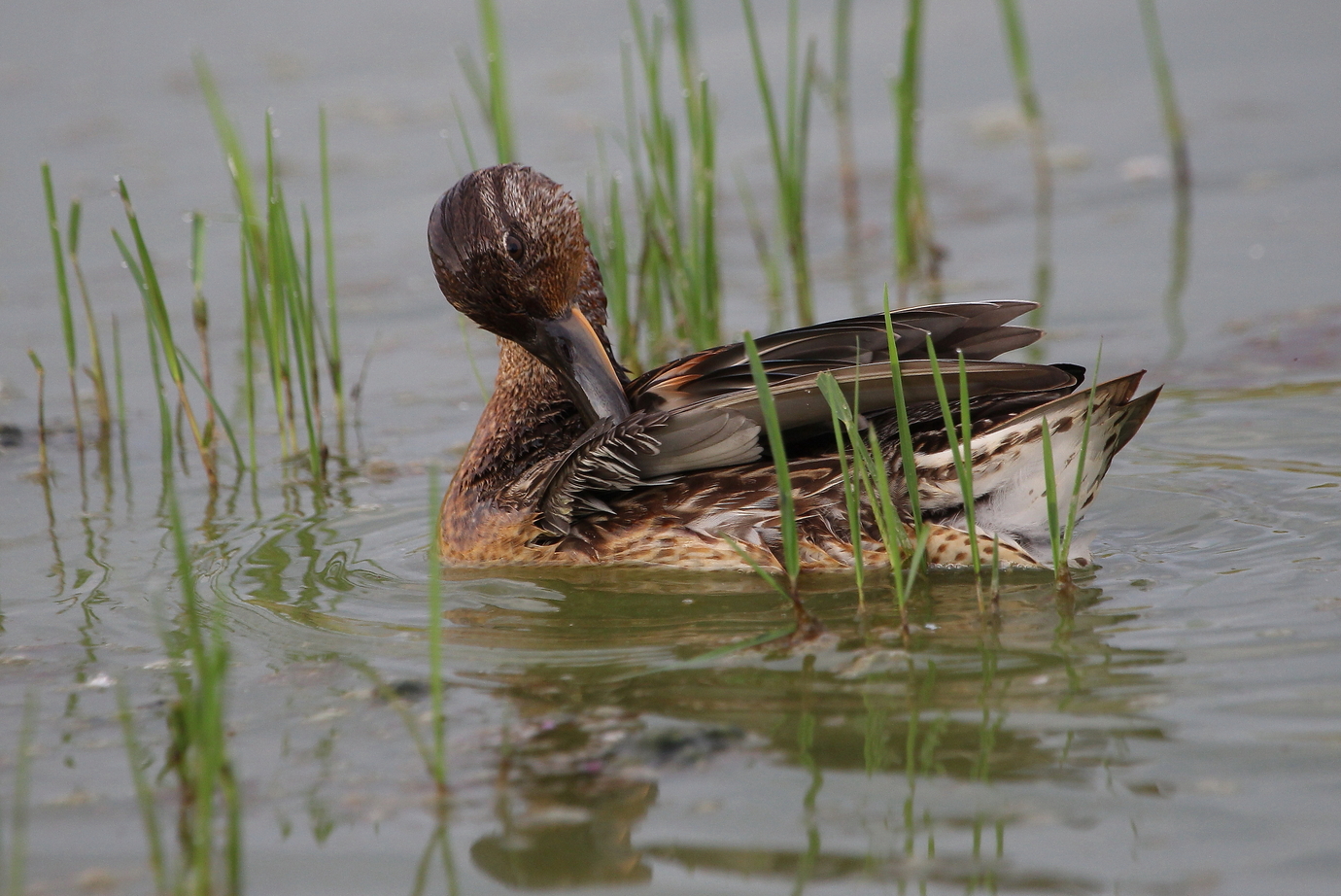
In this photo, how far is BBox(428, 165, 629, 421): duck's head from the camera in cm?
456

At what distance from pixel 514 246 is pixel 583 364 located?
1.36ft

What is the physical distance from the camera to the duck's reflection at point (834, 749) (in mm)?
2729

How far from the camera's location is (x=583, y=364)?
4.64 meters

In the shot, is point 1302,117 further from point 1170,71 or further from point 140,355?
point 140,355

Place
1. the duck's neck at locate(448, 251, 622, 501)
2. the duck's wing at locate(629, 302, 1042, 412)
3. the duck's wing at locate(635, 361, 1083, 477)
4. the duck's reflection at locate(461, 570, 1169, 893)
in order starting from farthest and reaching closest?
the duck's neck at locate(448, 251, 622, 501) < the duck's wing at locate(629, 302, 1042, 412) < the duck's wing at locate(635, 361, 1083, 477) < the duck's reflection at locate(461, 570, 1169, 893)

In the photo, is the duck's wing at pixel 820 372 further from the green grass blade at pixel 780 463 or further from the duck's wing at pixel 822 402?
the green grass blade at pixel 780 463

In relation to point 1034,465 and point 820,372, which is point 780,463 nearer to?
point 820,372

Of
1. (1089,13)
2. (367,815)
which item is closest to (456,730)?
(367,815)

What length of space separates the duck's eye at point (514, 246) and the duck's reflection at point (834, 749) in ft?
4.15

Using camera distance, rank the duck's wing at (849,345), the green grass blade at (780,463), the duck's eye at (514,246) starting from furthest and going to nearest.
→ the duck's eye at (514,246)
the duck's wing at (849,345)
the green grass blade at (780,463)

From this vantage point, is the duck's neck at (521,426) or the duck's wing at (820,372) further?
the duck's neck at (521,426)

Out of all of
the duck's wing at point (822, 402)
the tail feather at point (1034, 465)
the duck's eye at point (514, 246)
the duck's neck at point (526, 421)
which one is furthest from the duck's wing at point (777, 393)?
the duck's eye at point (514, 246)

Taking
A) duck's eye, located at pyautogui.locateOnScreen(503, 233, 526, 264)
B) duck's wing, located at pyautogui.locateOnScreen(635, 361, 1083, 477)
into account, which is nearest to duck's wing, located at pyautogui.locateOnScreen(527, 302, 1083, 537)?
duck's wing, located at pyautogui.locateOnScreen(635, 361, 1083, 477)

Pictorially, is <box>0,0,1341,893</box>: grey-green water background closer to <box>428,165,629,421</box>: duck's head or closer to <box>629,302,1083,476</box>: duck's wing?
<box>629,302,1083,476</box>: duck's wing
